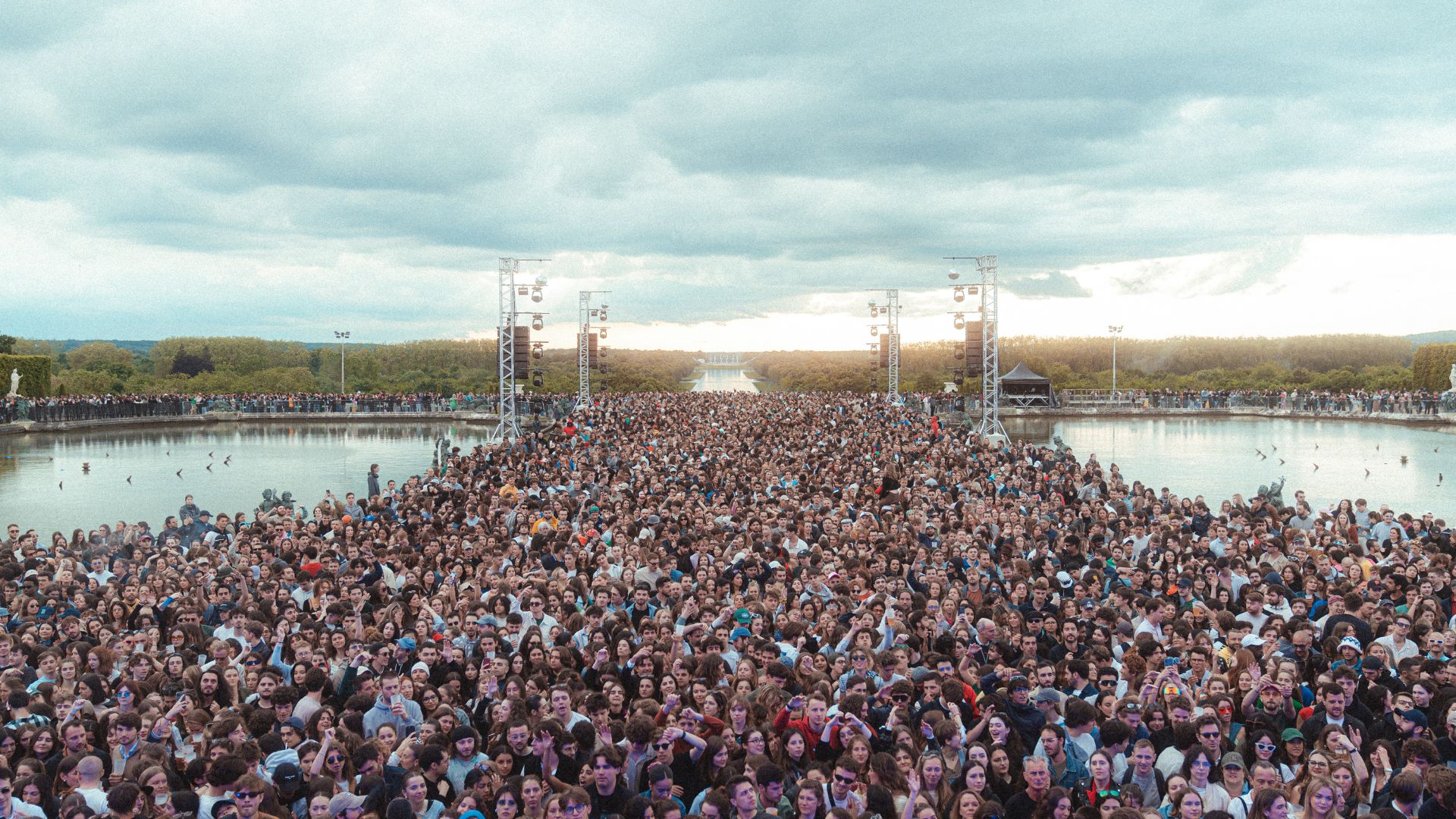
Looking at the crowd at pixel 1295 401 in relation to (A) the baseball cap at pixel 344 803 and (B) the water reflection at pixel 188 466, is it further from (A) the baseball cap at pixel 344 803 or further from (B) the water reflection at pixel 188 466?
(A) the baseball cap at pixel 344 803

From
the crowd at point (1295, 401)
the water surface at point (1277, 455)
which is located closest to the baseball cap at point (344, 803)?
the water surface at point (1277, 455)

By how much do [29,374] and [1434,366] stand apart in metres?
89.0

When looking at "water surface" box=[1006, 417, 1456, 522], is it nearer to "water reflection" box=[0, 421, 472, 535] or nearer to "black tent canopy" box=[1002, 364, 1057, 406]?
"black tent canopy" box=[1002, 364, 1057, 406]

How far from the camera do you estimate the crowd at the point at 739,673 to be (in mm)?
5441

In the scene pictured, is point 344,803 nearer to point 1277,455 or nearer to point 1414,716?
point 1414,716

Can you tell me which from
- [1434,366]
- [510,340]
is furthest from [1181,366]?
[510,340]

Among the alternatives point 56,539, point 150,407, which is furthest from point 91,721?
point 150,407

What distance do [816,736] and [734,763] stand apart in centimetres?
62

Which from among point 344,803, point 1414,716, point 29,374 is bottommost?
point 344,803

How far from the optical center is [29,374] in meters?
58.5

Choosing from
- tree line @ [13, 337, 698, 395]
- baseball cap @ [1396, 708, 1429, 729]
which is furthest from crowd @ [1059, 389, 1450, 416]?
baseball cap @ [1396, 708, 1429, 729]

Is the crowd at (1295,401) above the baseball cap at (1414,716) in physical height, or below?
above

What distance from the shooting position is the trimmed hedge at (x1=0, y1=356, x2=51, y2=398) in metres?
55.5

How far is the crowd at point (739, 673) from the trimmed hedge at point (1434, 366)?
2669 inches
